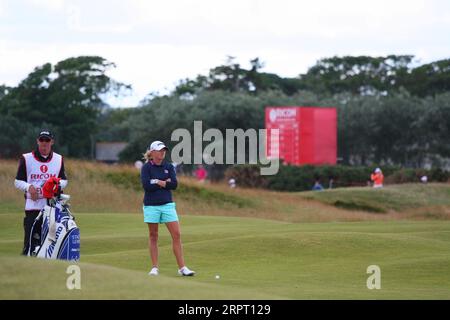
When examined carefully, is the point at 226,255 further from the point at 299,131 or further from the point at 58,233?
the point at 299,131

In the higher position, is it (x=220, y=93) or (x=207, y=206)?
(x=220, y=93)

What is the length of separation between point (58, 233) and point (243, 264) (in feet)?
16.7

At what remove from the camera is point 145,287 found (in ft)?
38.4

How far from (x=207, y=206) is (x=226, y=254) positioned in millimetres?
22952

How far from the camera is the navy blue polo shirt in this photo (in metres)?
16.6

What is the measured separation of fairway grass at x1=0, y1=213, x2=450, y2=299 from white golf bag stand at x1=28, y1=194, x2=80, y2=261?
1.31 meters

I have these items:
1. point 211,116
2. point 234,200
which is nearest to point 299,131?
point 234,200

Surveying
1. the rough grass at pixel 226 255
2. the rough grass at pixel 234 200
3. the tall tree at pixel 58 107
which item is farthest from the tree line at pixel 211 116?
the rough grass at pixel 226 255

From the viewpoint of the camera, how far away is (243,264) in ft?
66.0

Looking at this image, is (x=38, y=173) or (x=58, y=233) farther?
(x=38, y=173)

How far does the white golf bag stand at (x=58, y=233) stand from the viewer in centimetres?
1620

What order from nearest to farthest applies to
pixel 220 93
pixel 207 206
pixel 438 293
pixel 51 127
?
pixel 438 293
pixel 207 206
pixel 51 127
pixel 220 93
